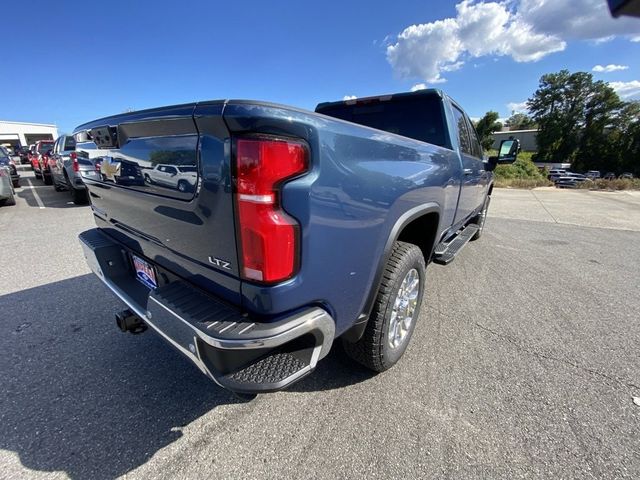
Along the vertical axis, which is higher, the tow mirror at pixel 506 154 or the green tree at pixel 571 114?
the green tree at pixel 571 114

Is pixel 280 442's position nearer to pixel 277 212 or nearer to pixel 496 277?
pixel 277 212

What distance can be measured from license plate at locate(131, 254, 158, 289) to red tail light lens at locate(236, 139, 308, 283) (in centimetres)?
98

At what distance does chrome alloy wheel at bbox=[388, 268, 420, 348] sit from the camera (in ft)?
7.37

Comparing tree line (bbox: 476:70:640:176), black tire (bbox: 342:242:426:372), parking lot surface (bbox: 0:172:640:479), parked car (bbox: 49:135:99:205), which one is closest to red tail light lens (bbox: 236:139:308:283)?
black tire (bbox: 342:242:426:372)

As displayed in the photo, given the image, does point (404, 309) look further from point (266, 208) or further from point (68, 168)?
point (68, 168)

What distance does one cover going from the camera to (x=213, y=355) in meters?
1.27

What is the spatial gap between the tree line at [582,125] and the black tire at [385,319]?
4380 cm

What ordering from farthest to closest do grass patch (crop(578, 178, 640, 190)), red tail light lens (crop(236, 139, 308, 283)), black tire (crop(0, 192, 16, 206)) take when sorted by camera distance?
grass patch (crop(578, 178, 640, 190)) < black tire (crop(0, 192, 16, 206)) < red tail light lens (crop(236, 139, 308, 283))

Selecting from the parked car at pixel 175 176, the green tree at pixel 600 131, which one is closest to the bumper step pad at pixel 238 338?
the parked car at pixel 175 176

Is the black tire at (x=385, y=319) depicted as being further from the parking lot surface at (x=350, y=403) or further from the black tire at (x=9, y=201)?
the black tire at (x=9, y=201)

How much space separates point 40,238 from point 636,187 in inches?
960

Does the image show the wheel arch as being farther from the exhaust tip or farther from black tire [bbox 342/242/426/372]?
the exhaust tip

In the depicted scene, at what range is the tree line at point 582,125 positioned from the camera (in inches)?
1598

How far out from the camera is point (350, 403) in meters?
2.00
